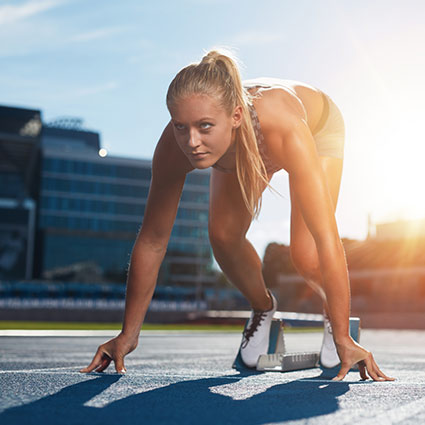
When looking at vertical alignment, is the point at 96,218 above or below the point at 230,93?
above

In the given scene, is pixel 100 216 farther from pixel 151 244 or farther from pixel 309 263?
pixel 151 244

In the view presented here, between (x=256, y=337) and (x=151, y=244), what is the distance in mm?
927

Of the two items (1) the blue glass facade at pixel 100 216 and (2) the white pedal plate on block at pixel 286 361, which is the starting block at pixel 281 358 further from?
(1) the blue glass facade at pixel 100 216

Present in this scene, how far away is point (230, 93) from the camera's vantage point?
2.56 meters

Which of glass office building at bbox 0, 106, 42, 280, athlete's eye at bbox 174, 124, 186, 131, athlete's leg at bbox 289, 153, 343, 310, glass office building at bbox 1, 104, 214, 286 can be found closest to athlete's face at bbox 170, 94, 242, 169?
athlete's eye at bbox 174, 124, 186, 131

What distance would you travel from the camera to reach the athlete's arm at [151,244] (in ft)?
9.64

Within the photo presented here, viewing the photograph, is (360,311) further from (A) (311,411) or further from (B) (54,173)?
(A) (311,411)

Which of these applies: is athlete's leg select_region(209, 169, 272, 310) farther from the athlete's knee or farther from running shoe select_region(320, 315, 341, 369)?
running shoe select_region(320, 315, 341, 369)

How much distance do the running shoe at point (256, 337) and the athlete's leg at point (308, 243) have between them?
0.35 metres

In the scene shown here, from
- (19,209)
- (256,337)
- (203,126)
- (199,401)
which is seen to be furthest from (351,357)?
(19,209)

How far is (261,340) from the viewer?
3.66 metres

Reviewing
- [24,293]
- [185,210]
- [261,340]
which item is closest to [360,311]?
[24,293]

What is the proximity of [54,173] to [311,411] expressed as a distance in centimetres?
7677

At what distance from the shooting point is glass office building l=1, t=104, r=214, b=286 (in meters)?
76.8
